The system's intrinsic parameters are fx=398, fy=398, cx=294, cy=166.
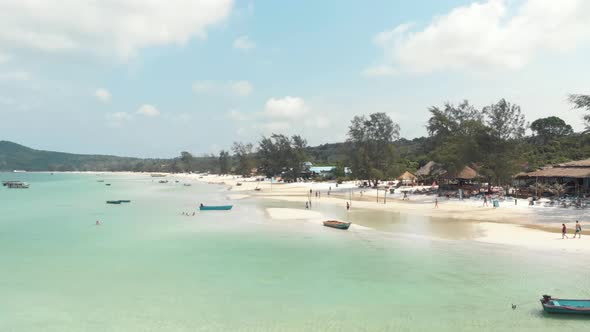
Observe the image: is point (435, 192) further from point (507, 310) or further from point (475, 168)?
point (507, 310)

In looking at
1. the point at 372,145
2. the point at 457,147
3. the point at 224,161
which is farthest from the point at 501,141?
the point at 224,161

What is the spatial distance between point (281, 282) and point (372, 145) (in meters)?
52.0

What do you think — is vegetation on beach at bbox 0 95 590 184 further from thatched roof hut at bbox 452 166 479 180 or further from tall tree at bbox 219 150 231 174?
tall tree at bbox 219 150 231 174

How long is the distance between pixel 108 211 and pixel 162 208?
620 cm

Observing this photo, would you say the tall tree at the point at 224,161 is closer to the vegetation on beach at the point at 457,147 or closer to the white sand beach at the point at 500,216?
the vegetation on beach at the point at 457,147

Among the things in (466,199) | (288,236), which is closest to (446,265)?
(288,236)

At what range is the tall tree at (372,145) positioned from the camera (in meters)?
66.5

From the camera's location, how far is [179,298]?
16.3 m

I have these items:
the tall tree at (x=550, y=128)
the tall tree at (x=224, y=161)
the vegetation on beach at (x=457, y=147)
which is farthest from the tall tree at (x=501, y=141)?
the tall tree at (x=224, y=161)

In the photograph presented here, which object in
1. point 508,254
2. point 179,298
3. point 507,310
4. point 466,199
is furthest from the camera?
point 466,199

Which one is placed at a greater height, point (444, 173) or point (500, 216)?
point (444, 173)

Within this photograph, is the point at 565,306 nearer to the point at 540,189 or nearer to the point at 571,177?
the point at 540,189

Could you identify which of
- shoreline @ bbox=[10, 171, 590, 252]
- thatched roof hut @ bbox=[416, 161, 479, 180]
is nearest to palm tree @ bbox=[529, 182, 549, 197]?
shoreline @ bbox=[10, 171, 590, 252]

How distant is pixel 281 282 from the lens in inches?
720
